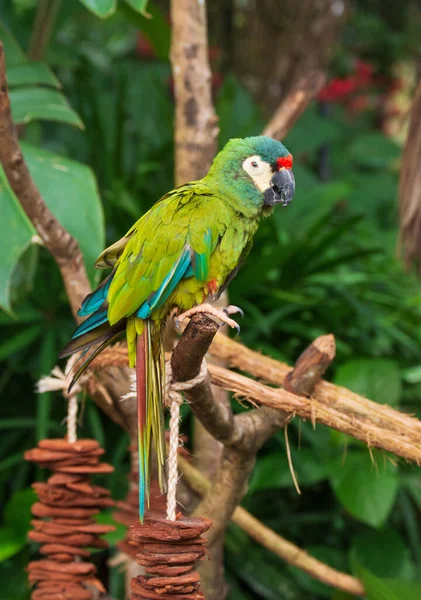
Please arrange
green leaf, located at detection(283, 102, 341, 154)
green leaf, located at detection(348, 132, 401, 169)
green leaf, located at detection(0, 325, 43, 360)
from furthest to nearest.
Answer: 1. green leaf, located at detection(348, 132, 401, 169)
2. green leaf, located at detection(283, 102, 341, 154)
3. green leaf, located at detection(0, 325, 43, 360)

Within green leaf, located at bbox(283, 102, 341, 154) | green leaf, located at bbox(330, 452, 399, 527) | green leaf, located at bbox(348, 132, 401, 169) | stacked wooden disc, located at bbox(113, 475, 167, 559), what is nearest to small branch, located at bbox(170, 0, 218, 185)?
stacked wooden disc, located at bbox(113, 475, 167, 559)

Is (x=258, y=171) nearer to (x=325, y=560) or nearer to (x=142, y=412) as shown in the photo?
(x=142, y=412)

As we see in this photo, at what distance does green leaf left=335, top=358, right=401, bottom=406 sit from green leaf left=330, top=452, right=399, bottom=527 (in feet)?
0.42

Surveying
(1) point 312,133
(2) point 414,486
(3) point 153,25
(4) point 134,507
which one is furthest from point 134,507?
(1) point 312,133

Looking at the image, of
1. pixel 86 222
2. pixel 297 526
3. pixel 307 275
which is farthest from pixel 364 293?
pixel 86 222

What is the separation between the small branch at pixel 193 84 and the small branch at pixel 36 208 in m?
0.30

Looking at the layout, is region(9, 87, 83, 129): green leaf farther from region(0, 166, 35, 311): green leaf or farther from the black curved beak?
the black curved beak

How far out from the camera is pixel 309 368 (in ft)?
2.81

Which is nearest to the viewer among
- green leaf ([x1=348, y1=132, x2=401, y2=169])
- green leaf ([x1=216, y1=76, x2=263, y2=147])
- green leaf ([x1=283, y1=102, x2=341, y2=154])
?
green leaf ([x1=216, y1=76, x2=263, y2=147])

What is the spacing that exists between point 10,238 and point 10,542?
1.59ft

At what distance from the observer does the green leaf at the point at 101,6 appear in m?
1.05

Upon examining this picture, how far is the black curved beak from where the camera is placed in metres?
0.81

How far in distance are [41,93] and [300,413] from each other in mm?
758

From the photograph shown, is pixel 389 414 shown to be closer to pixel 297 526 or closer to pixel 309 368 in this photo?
pixel 309 368
